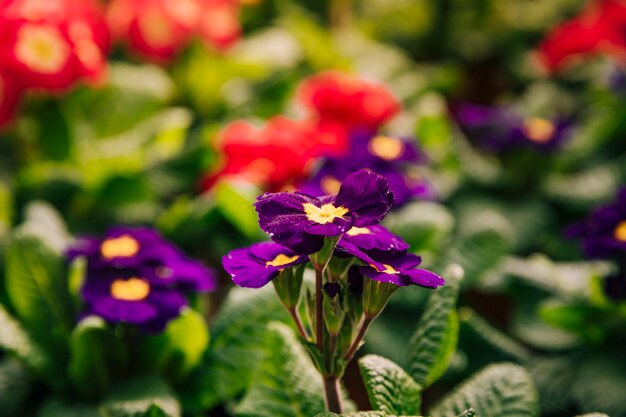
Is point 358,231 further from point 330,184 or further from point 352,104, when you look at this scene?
point 352,104

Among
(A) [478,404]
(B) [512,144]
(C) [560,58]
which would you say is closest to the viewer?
(A) [478,404]

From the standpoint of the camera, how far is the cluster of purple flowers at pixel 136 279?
0.93 m

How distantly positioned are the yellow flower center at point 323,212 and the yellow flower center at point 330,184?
0.46 meters

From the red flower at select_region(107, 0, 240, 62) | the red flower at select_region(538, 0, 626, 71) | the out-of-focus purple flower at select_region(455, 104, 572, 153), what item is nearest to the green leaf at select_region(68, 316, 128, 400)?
the out-of-focus purple flower at select_region(455, 104, 572, 153)

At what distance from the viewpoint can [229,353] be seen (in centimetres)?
102

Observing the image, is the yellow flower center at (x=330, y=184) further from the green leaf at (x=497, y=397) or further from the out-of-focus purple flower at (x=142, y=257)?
the green leaf at (x=497, y=397)

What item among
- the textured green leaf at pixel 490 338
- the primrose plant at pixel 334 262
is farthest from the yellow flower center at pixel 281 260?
the textured green leaf at pixel 490 338

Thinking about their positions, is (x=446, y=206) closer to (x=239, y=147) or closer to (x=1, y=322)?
(x=239, y=147)

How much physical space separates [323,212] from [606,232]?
534 millimetres

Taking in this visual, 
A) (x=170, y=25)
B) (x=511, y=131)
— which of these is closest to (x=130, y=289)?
(x=511, y=131)

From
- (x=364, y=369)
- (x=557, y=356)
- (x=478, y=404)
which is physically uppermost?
(x=364, y=369)

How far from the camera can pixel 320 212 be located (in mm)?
685

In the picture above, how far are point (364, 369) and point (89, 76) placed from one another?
1060 mm

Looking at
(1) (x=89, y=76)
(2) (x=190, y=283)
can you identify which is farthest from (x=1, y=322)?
(1) (x=89, y=76)
